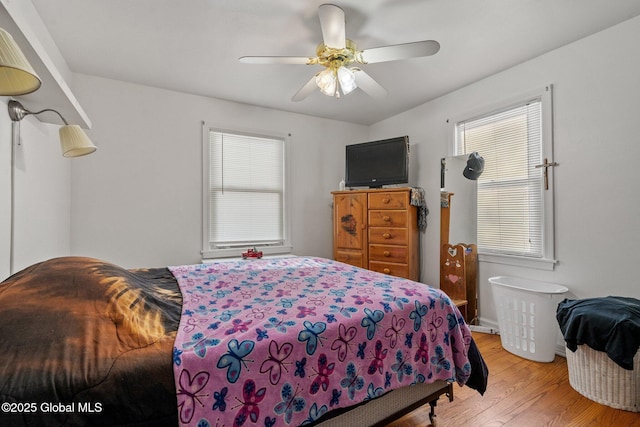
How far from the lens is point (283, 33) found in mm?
2135

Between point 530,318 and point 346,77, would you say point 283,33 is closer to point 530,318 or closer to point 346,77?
point 346,77

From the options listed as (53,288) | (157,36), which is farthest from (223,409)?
(157,36)

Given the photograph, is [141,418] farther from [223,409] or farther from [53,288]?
[53,288]

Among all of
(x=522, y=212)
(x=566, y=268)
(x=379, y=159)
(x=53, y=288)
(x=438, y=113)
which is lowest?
(x=566, y=268)

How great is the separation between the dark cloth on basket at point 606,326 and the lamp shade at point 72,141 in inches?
126

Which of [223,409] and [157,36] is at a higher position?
[157,36]

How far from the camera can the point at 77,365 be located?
79 centimetres

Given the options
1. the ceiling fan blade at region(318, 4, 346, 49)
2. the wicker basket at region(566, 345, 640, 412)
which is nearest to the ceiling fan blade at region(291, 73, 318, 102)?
the ceiling fan blade at region(318, 4, 346, 49)

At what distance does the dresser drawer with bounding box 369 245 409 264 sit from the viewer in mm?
3266

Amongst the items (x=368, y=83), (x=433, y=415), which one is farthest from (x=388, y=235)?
(x=433, y=415)

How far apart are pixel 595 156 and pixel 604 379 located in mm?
1554

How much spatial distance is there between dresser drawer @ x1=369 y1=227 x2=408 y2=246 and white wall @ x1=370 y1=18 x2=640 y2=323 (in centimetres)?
109

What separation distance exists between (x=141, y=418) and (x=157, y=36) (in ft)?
8.00

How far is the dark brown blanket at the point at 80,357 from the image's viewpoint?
2.36ft
